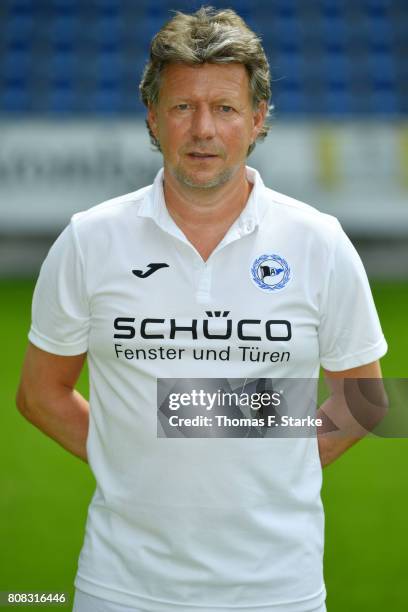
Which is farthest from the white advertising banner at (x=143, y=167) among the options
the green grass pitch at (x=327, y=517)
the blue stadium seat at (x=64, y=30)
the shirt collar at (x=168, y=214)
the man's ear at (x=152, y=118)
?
the shirt collar at (x=168, y=214)

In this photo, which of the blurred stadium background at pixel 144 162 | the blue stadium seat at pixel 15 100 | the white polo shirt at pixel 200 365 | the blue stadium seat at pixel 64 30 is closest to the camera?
the white polo shirt at pixel 200 365

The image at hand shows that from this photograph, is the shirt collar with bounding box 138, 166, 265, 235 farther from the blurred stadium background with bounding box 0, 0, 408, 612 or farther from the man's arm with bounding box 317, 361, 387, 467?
the blurred stadium background with bounding box 0, 0, 408, 612

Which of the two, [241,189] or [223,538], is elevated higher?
[241,189]

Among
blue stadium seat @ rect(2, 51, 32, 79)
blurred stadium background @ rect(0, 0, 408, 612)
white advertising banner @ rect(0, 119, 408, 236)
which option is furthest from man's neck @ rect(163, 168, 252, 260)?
blue stadium seat @ rect(2, 51, 32, 79)

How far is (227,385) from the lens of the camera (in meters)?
1.93

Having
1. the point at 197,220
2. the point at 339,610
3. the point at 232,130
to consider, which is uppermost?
the point at 232,130

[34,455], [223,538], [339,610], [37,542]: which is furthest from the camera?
[34,455]

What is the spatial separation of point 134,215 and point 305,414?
505mm

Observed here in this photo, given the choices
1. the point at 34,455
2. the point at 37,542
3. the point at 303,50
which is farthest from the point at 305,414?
the point at 303,50

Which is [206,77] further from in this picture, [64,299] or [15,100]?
[15,100]

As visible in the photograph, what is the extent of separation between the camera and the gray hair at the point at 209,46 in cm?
193

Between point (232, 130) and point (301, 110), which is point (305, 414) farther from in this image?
point (301, 110)

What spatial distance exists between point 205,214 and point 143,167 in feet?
34.5

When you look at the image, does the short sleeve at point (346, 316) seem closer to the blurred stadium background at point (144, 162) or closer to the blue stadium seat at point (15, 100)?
the blurred stadium background at point (144, 162)
